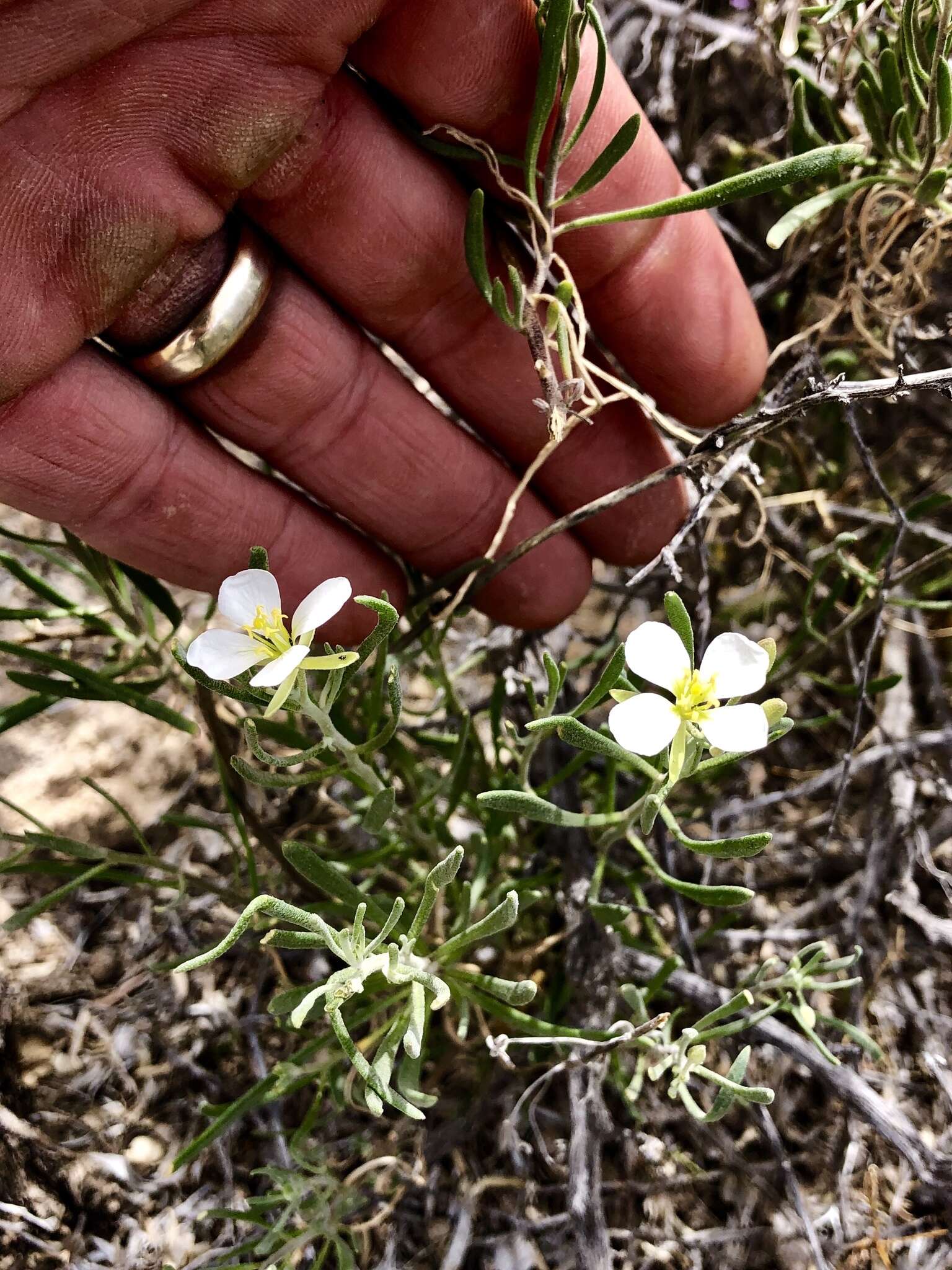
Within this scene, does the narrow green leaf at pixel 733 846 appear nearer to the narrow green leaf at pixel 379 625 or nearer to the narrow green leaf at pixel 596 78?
the narrow green leaf at pixel 379 625

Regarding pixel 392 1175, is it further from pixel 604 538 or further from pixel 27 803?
pixel 604 538

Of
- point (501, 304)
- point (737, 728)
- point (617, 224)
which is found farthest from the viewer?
point (617, 224)

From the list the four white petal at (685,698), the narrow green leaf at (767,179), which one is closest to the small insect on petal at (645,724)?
the four white petal at (685,698)

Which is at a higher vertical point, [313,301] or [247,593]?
[313,301]

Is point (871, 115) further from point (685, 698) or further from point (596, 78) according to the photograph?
point (685, 698)

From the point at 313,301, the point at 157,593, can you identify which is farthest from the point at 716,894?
the point at 313,301

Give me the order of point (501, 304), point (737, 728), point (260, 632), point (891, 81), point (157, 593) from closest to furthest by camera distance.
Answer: point (737, 728) < point (260, 632) < point (501, 304) < point (891, 81) < point (157, 593)
